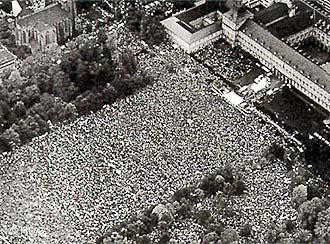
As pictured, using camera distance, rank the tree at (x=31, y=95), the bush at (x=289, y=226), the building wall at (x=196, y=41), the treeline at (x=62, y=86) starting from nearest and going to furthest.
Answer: the bush at (x=289, y=226) → the treeline at (x=62, y=86) → the tree at (x=31, y=95) → the building wall at (x=196, y=41)

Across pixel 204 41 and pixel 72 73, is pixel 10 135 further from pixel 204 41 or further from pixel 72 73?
pixel 204 41

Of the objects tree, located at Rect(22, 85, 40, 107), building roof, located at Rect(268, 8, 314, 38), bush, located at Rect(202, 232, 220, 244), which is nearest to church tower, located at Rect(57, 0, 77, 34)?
tree, located at Rect(22, 85, 40, 107)

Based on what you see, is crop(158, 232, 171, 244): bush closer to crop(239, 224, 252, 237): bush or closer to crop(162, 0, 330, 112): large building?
crop(239, 224, 252, 237): bush

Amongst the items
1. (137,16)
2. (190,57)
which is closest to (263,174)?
(190,57)

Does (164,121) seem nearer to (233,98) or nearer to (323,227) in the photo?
(233,98)

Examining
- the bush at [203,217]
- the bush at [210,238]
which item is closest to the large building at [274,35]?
the bush at [203,217]

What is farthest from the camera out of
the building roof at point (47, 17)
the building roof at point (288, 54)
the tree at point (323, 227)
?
the building roof at point (47, 17)

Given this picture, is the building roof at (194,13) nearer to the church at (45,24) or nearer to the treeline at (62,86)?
the treeline at (62,86)
